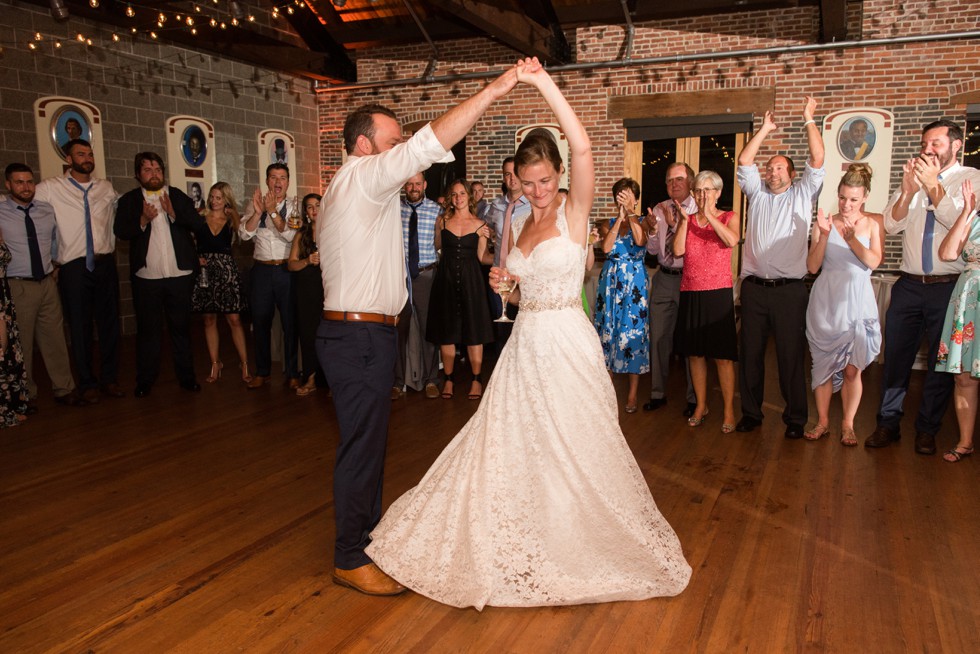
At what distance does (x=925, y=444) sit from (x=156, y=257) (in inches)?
199

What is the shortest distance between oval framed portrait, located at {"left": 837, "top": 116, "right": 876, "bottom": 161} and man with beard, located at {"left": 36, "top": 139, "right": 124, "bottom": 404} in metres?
7.34

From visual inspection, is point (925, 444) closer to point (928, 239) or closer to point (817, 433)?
point (817, 433)

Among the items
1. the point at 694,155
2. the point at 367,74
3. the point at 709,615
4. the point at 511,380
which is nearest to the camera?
the point at 709,615

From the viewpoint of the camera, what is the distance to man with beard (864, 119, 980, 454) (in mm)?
3848

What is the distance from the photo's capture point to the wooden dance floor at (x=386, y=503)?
229 centimetres

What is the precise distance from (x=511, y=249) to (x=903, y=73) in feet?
23.3

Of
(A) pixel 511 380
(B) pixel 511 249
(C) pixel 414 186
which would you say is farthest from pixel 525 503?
(C) pixel 414 186

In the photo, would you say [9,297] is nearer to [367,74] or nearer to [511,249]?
[511,249]

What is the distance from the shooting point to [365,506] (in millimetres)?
2525

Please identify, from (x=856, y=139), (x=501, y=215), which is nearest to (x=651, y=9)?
(x=856, y=139)

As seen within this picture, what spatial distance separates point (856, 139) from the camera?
26.7 ft

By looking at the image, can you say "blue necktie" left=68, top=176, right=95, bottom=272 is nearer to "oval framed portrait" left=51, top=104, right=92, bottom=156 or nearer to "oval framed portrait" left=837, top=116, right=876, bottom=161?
"oval framed portrait" left=51, top=104, right=92, bottom=156

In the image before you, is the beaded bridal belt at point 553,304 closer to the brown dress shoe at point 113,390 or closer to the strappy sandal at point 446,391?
the strappy sandal at point 446,391

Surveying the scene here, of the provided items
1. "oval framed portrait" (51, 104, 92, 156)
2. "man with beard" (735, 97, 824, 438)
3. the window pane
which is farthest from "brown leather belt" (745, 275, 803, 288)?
"oval framed portrait" (51, 104, 92, 156)
